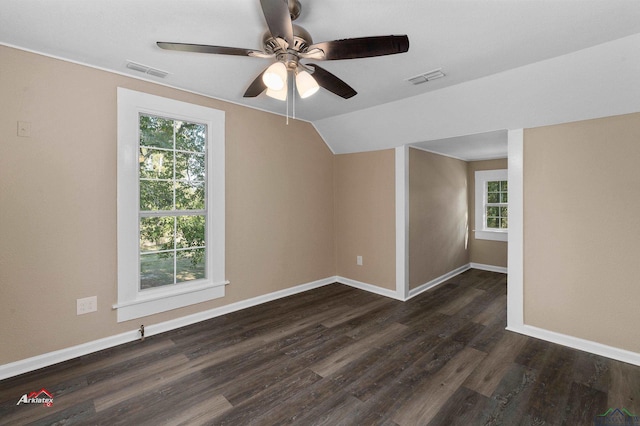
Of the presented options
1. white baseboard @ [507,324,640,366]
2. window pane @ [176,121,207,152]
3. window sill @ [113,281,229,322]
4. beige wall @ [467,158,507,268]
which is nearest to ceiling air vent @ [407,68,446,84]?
window pane @ [176,121,207,152]

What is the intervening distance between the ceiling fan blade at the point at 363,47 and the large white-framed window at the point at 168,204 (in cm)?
206

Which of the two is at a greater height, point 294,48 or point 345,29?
point 345,29

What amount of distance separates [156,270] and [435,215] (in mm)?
3862

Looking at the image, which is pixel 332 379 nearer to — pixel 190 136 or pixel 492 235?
pixel 190 136

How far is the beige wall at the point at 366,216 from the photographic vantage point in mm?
4152

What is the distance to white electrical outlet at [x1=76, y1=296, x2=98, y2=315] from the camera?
254cm

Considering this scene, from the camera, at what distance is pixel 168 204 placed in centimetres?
311

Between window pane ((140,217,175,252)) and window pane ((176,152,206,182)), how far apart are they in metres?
0.49

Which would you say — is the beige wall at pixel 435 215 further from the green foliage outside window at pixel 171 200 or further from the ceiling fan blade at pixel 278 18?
the ceiling fan blade at pixel 278 18

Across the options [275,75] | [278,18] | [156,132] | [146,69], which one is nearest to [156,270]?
[156,132]

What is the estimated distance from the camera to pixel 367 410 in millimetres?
1907

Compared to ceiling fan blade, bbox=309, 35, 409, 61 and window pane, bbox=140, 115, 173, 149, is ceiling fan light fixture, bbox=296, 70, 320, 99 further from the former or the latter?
window pane, bbox=140, 115, 173, 149

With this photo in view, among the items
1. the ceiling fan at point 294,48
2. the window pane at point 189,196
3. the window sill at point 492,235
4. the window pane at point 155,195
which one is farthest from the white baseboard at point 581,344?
the window pane at point 155,195

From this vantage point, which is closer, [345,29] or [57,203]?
[345,29]
